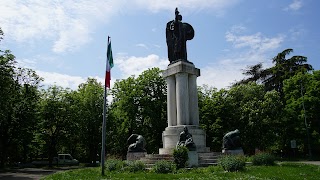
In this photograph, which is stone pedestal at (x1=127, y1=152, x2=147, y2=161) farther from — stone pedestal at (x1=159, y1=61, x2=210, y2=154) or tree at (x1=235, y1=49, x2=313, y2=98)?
tree at (x1=235, y1=49, x2=313, y2=98)

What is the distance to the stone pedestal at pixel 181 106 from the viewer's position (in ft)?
76.9

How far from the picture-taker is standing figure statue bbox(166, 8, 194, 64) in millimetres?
26438

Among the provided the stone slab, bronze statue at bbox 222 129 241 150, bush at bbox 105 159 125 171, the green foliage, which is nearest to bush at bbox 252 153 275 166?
bronze statue at bbox 222 129 241 150

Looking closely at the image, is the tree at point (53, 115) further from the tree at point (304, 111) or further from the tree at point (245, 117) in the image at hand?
the tree at point (304, 111)

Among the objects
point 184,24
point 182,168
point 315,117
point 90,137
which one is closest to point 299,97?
point 315,117

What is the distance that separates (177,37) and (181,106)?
620 cm

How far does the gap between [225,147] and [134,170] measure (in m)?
7.75

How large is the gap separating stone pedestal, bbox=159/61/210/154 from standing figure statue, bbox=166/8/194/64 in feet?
4.32

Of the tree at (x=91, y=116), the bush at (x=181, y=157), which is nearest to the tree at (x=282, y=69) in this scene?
the tree at (x=91, y=116)

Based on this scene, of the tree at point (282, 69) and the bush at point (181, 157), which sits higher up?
the tree at point (282, 69)

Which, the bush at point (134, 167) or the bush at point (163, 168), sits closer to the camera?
the bush at point (163, 168)

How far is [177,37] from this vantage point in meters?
26.8

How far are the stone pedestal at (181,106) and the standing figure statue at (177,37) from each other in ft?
4.32

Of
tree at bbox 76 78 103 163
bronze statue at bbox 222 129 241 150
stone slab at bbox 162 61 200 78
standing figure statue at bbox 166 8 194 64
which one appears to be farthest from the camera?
tree at bbox 76 78 103 163
